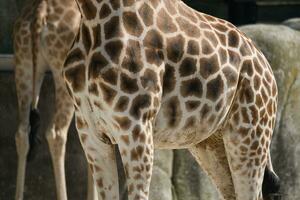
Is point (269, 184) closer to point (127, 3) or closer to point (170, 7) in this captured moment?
point (170, 7)

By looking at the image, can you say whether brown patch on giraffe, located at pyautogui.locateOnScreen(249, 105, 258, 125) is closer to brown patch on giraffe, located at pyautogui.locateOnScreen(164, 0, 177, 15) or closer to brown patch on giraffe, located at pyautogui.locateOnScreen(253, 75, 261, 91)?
brown patch on giraffe, located at pyautogui.locateOnScreen(253, 75, 261, 91)

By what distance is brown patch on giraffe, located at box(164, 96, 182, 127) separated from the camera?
167 inches

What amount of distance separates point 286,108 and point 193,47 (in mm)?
2560

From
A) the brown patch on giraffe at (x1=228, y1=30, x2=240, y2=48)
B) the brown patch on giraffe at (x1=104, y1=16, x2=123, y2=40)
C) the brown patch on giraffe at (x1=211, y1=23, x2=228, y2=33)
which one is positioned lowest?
the brown patch on giraffe at (x1=228, y1=30, x2=240, y2=48)

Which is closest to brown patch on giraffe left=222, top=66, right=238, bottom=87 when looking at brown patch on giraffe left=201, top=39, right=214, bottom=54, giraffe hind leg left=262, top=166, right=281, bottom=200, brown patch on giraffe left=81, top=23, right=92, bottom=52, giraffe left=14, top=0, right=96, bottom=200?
brown patch on giraffe left=201, top=39, right=214, bottom=54

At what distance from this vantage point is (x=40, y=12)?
6234 mm

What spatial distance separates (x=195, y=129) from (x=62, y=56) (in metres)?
2.07

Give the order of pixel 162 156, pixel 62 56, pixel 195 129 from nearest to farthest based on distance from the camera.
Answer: pixel 195 129
pixel 62 56
pixel 162 156

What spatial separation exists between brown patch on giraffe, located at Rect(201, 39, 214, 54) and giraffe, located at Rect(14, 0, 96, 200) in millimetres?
1948

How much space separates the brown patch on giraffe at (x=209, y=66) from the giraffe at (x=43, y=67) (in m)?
1.97

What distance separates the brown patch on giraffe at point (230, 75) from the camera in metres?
4.46

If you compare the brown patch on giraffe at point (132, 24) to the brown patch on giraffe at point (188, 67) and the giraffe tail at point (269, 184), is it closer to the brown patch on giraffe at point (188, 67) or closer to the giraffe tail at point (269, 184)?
the brown patch on giraffe at point (188, 67)

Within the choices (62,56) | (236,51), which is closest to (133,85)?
(236,51)

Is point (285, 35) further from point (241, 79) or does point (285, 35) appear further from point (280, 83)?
point (241, 79)
